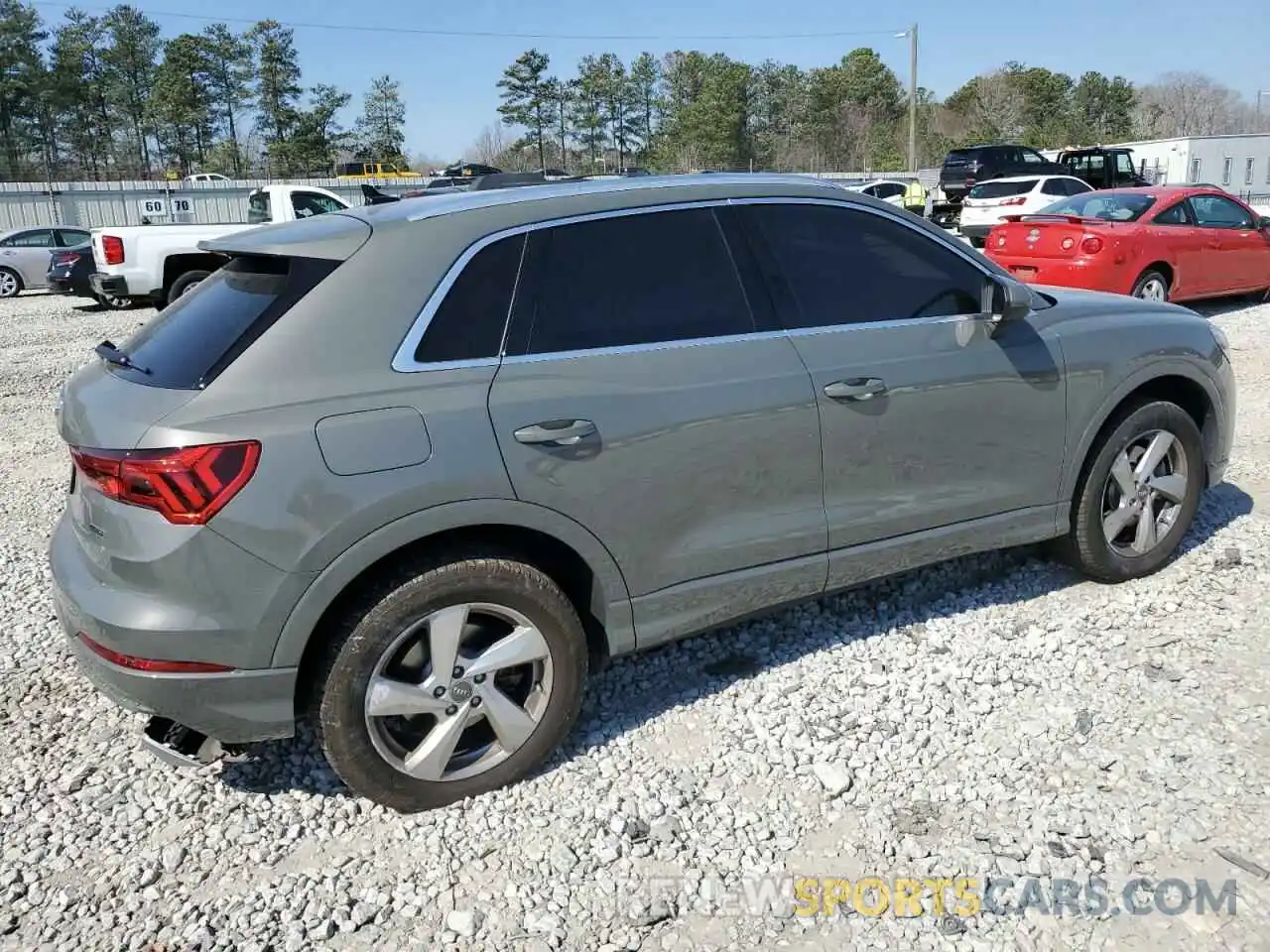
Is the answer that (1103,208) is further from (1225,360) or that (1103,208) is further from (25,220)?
(25,220)

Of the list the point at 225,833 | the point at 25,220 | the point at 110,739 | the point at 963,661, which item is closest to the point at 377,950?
the point at 225,833

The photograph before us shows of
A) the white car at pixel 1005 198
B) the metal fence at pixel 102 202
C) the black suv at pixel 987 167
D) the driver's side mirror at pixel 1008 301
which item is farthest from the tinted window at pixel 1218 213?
the metal fence at pixel 102 202

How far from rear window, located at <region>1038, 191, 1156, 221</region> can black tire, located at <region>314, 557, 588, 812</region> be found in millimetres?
9807

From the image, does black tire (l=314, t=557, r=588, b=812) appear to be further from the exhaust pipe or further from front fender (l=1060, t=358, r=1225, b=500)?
front fender (l=1060, t=358, r=1225, b=500)

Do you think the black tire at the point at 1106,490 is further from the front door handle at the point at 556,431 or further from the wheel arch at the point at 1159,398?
the front door handle at the point at 556,431

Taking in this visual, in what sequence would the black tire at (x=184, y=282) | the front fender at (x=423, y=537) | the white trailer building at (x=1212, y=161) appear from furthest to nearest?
the white trailer building at (x=1212, y=161) → the black tire at (x=184, y=282) → the front fender at (x=423, y=537)

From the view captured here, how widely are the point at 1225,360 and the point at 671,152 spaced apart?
6750 cm

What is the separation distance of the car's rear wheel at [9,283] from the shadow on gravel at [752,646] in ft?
65.3

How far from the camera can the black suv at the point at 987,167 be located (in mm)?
27938

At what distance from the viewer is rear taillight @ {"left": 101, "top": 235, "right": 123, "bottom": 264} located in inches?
533

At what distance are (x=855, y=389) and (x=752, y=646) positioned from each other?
3.77 feet

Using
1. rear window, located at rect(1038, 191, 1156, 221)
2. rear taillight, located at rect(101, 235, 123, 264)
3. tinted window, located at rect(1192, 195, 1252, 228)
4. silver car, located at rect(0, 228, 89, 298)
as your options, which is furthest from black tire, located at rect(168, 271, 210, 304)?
tinted window, located at rect(1192, 195, 1252, 228)

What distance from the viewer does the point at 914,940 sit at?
8.13 feet

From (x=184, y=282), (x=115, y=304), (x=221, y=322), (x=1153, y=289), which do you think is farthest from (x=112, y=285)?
(x=1153, y=289)
